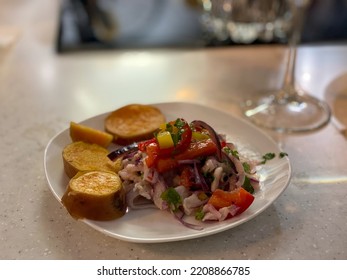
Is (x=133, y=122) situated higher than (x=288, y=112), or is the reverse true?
(x=133, y=122)

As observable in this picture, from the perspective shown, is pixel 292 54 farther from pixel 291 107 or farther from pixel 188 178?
pixel 188 178

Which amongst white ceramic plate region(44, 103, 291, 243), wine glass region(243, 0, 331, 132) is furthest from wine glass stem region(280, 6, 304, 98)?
white ceramic plate region(44, 103, 291, 243)

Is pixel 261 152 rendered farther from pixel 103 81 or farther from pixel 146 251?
pixel 103 81

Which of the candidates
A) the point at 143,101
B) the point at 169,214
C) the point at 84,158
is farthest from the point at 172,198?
the point at 143,101

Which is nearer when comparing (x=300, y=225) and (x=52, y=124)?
Result: (x=300, y=225)

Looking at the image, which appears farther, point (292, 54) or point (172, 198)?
point (292, 54)

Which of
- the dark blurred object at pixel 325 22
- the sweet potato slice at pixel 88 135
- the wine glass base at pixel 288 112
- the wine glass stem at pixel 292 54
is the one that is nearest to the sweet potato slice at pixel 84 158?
the sweet potato slice at pixel 88 135
